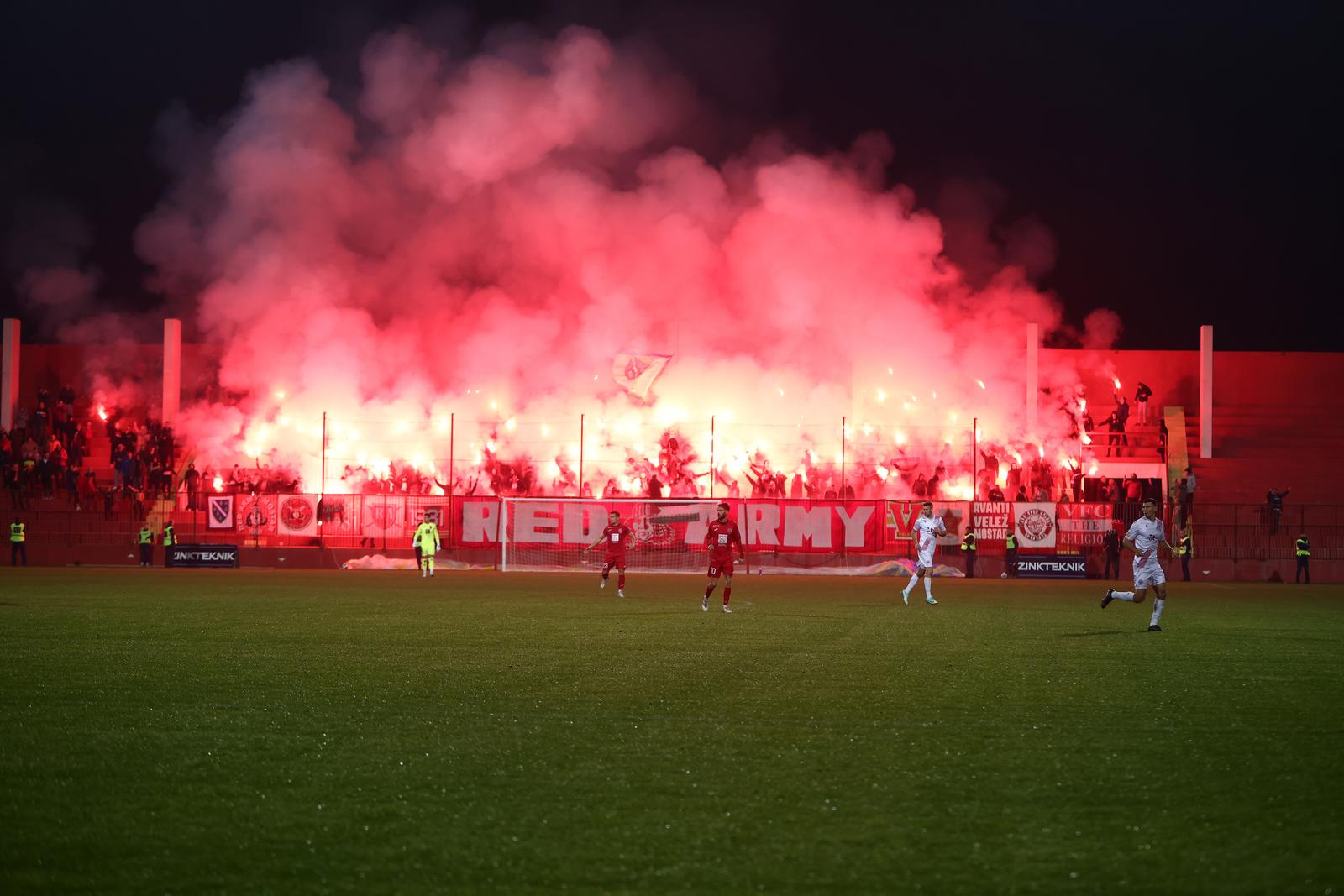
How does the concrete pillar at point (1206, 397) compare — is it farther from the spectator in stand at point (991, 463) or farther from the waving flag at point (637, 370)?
the waving flag at point (637, 370)

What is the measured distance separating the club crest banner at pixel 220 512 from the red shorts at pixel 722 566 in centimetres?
2290

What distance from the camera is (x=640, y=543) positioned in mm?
38188

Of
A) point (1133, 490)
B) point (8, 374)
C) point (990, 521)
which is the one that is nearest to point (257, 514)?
point (8, 374)

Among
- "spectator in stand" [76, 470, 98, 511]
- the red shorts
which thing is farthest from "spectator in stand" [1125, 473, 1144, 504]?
"spectator in stand" [76, 470, 98, 511]

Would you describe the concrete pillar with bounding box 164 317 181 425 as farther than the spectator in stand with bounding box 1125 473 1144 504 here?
Yes

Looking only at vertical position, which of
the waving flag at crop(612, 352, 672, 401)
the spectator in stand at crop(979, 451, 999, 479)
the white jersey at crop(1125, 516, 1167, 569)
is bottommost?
the white jersey at crop(1125, 516, 1167, 569)

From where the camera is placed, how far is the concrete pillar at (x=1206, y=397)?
46062 mm

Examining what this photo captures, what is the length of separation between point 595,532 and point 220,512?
38.5ft

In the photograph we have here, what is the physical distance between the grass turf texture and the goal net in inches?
827

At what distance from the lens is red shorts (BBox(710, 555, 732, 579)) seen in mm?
21266

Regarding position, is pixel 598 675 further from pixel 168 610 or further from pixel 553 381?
pixel 553 381

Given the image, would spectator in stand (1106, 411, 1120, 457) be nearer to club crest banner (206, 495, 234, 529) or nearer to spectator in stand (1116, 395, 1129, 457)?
spectator in stand (1116, 395, 1129, 457)

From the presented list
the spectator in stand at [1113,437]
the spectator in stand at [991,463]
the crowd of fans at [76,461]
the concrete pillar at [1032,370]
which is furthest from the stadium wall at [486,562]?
the concrete pillar at [1032,370]

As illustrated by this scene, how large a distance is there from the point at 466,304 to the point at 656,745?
138 feet
